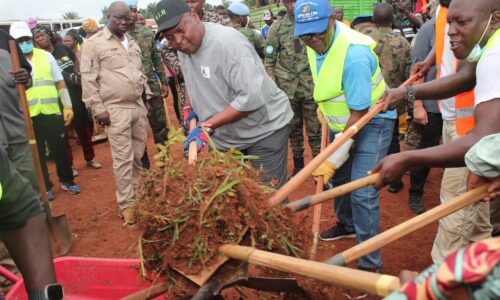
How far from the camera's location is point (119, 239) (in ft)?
16.0

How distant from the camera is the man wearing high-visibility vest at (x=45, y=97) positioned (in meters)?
5.58

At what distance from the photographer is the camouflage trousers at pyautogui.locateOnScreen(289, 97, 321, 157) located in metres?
5.94

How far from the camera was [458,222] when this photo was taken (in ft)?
10.8

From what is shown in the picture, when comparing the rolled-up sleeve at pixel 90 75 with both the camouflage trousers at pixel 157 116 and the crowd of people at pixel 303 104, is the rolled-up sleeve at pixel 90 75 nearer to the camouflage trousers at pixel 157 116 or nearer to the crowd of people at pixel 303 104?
the crowd of people at pixel 303 104

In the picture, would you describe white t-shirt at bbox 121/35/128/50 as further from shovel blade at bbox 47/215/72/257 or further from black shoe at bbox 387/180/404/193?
black shoe at bbox 387/180/404/193

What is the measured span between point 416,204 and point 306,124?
185 cm

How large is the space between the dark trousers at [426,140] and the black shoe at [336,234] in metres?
→ 1.13

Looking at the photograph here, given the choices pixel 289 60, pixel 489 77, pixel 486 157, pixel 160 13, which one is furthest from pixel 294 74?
pixel 486 157

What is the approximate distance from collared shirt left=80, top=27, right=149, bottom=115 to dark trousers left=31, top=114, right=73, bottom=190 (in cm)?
139

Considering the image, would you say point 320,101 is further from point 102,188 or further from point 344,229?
point 102,188

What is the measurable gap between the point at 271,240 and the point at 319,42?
1.78 m

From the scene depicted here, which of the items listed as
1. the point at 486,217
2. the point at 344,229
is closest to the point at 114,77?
the point at 344,229

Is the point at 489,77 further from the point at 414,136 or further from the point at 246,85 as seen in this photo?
the point at 414,136

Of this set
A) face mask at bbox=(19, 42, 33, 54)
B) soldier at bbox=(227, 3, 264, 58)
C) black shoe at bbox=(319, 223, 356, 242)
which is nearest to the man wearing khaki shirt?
face mask at bbox=(19, 42, 33, 54)
